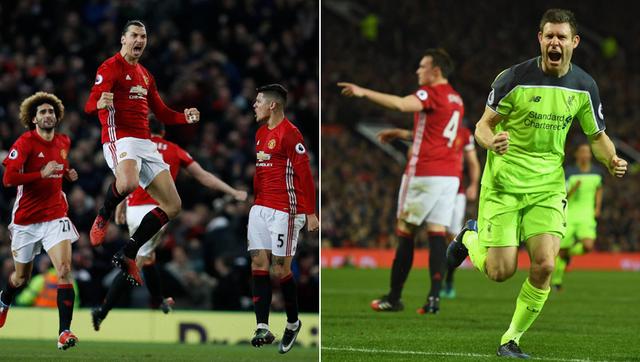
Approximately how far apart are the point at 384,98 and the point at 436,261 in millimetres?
2981

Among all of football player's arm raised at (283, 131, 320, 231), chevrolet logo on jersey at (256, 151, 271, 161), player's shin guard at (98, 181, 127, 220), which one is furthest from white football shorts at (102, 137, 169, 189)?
football player's arm raised at (283, 131, 320, 231)

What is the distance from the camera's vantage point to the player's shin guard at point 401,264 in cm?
1114

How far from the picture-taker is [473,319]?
11.2m

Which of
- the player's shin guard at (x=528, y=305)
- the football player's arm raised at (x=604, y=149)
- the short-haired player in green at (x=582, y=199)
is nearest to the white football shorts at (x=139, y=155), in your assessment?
the player's shin guard at (x=528, y=305)

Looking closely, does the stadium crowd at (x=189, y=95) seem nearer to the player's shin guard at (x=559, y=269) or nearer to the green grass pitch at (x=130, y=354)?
the green grass pitch at (x=130, y=354)

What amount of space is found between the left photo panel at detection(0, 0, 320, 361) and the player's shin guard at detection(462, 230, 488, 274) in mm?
1281

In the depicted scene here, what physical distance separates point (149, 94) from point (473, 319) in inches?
171

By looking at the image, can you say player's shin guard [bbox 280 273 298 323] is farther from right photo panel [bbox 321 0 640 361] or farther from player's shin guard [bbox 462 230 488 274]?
player's shin guard [bbox 462 230 488 274]

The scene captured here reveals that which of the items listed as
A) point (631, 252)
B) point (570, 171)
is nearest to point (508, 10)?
point (631, 252)

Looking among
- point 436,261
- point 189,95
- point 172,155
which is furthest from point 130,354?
point 189,95

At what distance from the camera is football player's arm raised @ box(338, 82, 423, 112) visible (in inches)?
319

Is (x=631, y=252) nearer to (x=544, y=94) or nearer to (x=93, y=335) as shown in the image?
(x=93, y=335)

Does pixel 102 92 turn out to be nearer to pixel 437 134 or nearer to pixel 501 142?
pixel 501 142

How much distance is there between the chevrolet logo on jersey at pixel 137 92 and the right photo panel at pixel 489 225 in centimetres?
175
